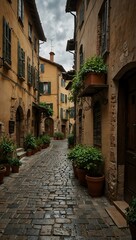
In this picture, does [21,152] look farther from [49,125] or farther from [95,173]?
[49,125]

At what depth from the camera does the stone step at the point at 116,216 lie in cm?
358

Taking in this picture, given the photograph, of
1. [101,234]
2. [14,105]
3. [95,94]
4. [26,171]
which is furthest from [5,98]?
[101,234]

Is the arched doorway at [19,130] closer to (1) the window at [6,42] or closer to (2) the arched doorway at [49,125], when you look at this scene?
(1) the window at [6,42]

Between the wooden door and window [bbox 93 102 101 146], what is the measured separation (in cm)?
187

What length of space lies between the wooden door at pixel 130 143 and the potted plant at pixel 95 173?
84cm

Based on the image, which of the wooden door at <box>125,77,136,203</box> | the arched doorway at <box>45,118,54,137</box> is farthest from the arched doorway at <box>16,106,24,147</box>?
the arched doorway at <box>45,118,54,137</box>

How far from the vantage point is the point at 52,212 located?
13.7ft

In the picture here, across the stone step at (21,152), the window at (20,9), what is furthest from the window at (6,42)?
the stone step at (21,152)

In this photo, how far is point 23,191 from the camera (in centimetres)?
549

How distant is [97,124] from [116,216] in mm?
3086

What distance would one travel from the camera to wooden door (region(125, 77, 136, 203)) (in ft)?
13.0

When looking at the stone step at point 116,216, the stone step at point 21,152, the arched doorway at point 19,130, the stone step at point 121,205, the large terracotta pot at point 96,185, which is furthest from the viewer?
the arched doorway at point 19,130

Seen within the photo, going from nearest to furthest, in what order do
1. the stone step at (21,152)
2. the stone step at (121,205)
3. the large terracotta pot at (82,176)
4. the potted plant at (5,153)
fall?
the stone step at (121,205) < the large terracotta pot at (82,176) < the potted plant at (5,153) < the stone step at (21,152)

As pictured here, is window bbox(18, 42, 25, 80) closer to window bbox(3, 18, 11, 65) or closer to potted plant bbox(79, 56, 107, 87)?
window bbox(3, 18, 11, 65)
